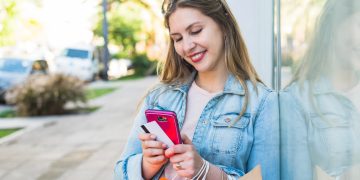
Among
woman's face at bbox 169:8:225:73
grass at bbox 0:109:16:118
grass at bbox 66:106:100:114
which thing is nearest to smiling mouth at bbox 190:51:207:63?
woman's face at bbox 169:8:225:73

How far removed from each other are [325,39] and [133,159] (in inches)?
28.1

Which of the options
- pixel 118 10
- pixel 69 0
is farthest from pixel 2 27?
pixel 118 10

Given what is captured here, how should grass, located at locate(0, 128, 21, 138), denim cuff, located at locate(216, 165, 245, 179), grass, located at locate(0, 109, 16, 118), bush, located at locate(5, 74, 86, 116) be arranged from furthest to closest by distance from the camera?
1. grass, located at locate(0, 109, 16, 118)
2. bush, located at locate(5, 74, 86, 116)
3. grass, located at locate(0, 128, 21, 138)
4. denim cuff, located at locate(216, 165, 245, 179)

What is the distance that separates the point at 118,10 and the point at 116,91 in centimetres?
1419

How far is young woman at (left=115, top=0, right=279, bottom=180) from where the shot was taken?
1.79m

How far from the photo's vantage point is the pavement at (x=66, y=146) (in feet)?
23.7

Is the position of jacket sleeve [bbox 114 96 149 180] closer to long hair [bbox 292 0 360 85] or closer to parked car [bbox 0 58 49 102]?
long hair [bbox 292 0 360 85]

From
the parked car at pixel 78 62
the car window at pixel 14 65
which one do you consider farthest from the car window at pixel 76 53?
the car window at pixel 14 65

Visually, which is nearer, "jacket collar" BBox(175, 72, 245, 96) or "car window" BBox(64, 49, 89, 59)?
"jacket collar" BBox(175, 72, 245, 96)

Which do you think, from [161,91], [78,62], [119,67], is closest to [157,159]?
[161,91]

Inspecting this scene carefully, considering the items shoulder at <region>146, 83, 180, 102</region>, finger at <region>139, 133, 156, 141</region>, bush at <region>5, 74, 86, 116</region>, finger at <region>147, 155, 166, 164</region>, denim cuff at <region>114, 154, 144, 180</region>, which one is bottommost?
bush at <region>5, 74, 86, 116</region>

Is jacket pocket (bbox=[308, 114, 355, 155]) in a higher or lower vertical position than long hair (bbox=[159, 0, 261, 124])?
lower

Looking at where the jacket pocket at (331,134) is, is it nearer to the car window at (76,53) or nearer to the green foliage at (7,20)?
the green foliage at (7,20)

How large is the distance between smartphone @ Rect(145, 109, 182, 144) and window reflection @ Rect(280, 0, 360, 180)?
1.46 ft
